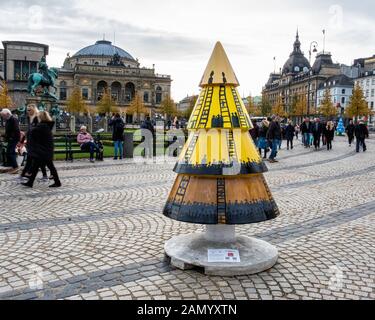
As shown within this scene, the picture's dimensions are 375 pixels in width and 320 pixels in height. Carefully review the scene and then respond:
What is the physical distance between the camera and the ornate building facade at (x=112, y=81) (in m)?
97.6

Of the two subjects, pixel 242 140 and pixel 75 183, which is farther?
pixel 75 183

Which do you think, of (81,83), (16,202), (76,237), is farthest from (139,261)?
(81,83)

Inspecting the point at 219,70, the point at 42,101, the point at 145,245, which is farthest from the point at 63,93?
the point at 219,70

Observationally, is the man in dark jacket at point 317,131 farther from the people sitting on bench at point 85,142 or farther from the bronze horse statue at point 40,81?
the bronze horse statue at point 40,81

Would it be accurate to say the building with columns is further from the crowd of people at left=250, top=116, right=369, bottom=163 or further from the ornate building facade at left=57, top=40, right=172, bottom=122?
the crowd of people at left=250, top=116, right=369, bottom=163

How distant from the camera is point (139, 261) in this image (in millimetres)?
4707

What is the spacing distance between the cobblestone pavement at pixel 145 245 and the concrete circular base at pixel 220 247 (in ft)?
0.34

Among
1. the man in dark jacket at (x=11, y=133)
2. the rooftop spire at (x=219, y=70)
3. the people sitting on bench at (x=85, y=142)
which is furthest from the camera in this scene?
the people sitting on bench at (x=85, y=142)

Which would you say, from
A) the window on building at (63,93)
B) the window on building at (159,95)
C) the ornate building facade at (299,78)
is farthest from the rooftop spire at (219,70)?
the window on building at (63,93)

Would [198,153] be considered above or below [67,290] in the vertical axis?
above

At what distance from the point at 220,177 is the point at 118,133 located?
1266cm
